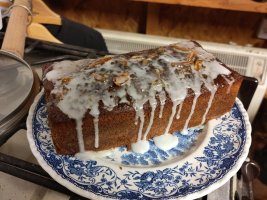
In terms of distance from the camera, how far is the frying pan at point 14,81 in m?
0.65

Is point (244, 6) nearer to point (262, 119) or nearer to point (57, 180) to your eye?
point (262, 119)

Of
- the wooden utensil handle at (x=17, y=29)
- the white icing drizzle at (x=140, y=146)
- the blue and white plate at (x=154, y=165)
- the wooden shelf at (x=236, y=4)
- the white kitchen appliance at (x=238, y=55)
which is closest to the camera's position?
the blue and white plate at (x=154, y=165)

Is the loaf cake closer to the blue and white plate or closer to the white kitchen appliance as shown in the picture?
the blue and white plate

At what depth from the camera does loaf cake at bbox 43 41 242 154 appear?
0.62 meters

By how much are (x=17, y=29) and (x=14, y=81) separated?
19 centimetres

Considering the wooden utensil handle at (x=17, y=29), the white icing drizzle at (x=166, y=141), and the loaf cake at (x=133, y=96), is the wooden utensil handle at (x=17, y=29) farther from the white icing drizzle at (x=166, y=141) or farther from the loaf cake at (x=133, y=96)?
the white icing drizzle at (x=166, y=141)

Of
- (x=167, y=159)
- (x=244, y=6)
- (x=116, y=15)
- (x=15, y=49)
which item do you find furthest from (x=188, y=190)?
(x=116, y=15)

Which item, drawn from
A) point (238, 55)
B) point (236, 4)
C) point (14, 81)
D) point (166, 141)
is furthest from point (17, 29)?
point (238, 55)

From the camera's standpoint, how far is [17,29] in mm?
827

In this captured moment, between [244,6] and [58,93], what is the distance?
0.95m

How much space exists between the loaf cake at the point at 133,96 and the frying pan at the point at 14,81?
0.18 feet

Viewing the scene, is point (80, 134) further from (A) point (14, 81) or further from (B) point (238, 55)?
(B) point (238, 55)

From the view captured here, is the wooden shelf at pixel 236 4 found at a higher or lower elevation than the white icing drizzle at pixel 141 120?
higher

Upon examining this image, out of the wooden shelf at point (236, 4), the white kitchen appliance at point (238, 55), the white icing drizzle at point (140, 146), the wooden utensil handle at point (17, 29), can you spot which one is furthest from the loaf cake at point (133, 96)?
the white kitchen appliance at point (238, 55)
